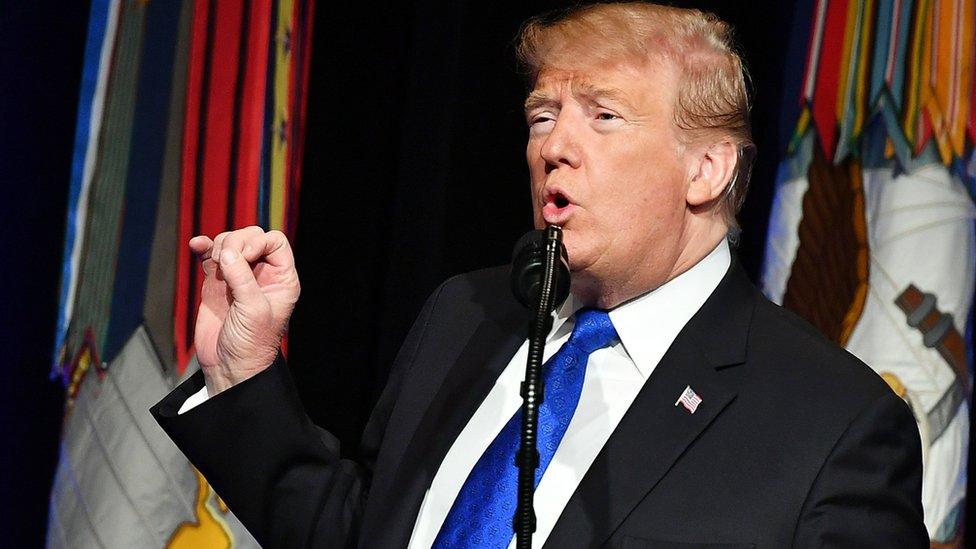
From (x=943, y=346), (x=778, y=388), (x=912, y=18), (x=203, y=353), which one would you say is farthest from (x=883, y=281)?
(x=203, y=353)

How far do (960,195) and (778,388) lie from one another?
851 millimetres

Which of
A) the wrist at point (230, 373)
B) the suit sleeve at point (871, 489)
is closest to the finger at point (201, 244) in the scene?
the wrist at point (230, 373)

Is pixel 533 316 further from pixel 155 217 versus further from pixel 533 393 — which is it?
pixel 155 217

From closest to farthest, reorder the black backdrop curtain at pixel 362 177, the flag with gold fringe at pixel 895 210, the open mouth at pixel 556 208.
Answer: the open mouth at pixel 556 208 < the flag with gold fringe at pixel 895 210 < the black backdrop curtain at pixel 362 177

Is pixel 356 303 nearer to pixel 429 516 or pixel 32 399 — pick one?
pixel 32 399

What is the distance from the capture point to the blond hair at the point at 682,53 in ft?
4.84

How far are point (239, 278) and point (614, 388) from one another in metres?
0.45

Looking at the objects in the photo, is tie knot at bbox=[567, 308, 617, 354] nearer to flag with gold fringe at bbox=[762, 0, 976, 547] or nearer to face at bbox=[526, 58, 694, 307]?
face at bbox=[526, 58, 694, 307]

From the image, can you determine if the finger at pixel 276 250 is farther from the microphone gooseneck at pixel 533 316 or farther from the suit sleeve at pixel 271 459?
the microphone gooseneck at pixel 533 316

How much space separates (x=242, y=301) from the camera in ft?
4.44

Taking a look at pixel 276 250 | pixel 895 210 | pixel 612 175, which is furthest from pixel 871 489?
pixel 895 210

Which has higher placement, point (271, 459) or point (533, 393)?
point (533, 393)

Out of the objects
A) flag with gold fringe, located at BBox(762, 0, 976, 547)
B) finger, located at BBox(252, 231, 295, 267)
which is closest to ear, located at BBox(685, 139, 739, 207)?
finger, located at BBox(252, 231, 295, 267)

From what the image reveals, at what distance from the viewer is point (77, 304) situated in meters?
2.07
